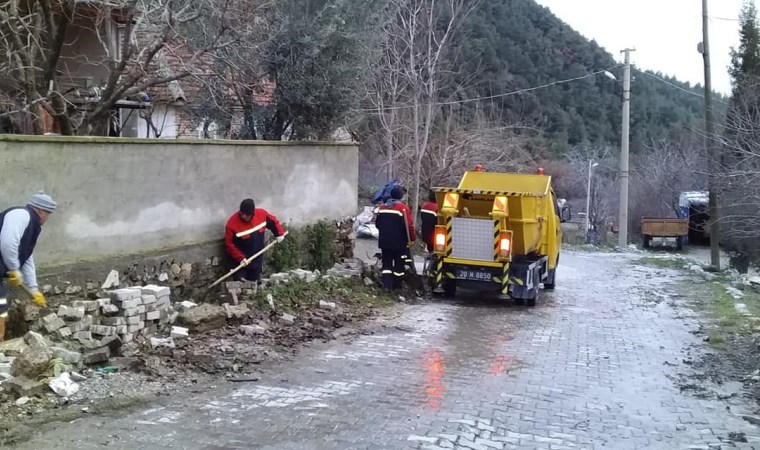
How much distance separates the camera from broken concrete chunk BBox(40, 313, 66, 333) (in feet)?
23.1

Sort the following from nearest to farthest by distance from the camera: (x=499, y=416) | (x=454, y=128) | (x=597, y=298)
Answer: (x=499, y=416) → (x=597, y=298) → (x=454, y=128)

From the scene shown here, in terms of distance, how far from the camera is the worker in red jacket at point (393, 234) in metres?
12.3

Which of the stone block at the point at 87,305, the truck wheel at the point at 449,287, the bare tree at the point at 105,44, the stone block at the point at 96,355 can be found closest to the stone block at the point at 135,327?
the stone block at the point at 87,305

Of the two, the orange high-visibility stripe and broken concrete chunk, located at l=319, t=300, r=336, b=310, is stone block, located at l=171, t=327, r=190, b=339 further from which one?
the orange high-visibility stripe

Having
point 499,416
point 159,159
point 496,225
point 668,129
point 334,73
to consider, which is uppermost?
point 668,129

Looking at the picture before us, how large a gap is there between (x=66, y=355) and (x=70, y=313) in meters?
0.60

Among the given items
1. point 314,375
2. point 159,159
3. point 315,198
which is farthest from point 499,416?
point 315,198

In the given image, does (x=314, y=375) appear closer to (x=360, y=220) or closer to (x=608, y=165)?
(x=360, y=220)

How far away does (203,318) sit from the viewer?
335 inches

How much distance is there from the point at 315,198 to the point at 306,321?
12.8 ft

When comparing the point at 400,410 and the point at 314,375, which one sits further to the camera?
the point at 314,375

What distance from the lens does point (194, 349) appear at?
308 inches

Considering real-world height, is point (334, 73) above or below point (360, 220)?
above

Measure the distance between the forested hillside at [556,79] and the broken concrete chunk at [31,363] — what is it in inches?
1346
